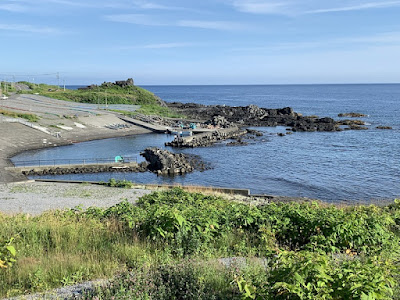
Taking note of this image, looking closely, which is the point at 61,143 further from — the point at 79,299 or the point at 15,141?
the point at 79,299

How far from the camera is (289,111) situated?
8500 cm

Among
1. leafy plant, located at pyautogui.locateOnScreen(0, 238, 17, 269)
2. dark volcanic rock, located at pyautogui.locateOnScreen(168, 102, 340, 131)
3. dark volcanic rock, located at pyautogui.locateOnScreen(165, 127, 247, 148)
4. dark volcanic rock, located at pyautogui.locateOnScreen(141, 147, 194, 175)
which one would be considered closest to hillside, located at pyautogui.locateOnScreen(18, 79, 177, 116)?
dark volcanic rock, located at pyautogui.locateOnScreen(168, 102, 340, 131)

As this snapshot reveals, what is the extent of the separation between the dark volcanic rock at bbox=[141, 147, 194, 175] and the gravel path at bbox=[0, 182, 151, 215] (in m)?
11.7

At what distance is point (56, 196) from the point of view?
2117cm

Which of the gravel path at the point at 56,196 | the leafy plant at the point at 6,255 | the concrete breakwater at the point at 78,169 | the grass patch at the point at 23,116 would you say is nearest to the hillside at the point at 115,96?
the grass patch at the point at 23,116

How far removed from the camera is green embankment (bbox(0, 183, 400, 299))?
4742 mm

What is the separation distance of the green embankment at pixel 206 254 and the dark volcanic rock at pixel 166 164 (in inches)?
925

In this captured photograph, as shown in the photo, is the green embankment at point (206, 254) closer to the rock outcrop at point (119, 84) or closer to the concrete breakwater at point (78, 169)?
the concrete breakwater at point (78, 169)

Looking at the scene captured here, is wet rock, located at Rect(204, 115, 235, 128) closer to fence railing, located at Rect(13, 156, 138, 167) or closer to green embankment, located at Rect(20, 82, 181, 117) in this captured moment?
green embankment, located at Rect(20, 82, 181, 117)

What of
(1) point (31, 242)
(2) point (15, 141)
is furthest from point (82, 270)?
(2) point (15, 141)

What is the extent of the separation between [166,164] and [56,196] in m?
15.8

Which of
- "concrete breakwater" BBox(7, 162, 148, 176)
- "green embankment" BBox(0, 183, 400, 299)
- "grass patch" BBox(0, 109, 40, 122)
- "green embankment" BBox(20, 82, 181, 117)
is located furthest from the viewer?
"green embankment" BBox(20, 82, 181, 117)

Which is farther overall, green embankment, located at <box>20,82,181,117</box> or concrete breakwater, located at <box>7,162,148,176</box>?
green embankment, located at <box>20,82,181,117</box>

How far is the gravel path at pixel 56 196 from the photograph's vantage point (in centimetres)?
1875
